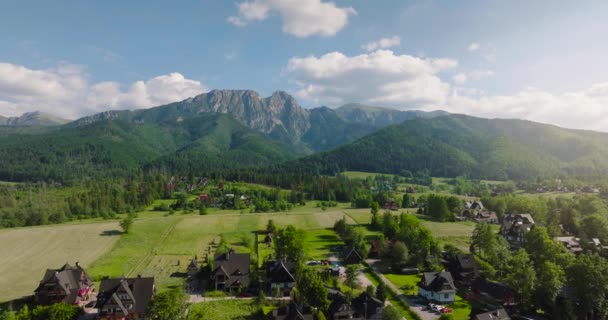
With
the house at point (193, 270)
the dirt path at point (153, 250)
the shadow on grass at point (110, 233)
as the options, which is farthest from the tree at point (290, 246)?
the shadow on grass at point (110, 233)

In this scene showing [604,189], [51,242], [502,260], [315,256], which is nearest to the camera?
[502,260]

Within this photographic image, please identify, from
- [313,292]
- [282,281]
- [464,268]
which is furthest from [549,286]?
[282,281]

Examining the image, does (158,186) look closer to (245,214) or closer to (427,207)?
(245,214)

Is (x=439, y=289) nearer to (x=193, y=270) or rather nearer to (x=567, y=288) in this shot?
(x=567, y=288)

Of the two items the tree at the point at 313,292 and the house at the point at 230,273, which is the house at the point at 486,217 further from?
the house at the point at 230,273

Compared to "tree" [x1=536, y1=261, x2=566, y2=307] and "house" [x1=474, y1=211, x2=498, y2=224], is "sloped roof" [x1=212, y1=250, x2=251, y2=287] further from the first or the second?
"house" [x1=474, y1=211, x2=498, y2=224]

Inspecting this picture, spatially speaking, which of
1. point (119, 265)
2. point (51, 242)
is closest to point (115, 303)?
point (119, 265)

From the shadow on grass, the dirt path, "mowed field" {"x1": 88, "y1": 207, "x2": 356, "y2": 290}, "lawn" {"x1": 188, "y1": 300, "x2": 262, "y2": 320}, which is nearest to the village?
"lawn" {"x1": 188, "y1": 300, "x2": 262, "y2": 320}
